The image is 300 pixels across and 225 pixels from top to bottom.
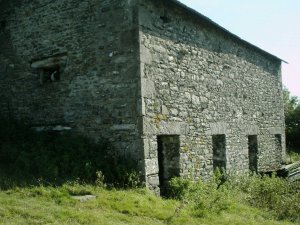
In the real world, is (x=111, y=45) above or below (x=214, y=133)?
above

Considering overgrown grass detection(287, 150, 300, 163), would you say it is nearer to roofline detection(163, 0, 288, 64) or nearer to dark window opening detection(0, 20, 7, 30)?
roofline detection(163, 0, 288, 64)

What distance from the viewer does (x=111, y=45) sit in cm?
876

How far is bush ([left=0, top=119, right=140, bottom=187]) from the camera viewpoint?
771 cm

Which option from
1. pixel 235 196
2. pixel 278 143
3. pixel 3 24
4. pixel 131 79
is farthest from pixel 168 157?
pixel 278 143

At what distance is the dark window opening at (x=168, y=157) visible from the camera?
30.7 feet

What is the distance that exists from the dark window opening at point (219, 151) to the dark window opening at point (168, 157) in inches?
99.8

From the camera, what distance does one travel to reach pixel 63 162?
809 centimetres

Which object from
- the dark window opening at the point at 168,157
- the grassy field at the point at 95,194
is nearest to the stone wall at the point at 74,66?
the grassy field at the point at 95,194

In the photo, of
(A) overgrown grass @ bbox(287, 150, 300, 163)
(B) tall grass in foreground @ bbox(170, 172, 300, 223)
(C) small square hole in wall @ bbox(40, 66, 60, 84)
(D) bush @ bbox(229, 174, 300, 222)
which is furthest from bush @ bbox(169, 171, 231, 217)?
(A) overgrown grass @ bbox(287, 150, 300, 163)

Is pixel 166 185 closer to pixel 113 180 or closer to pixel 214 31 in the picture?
pixel 113 180

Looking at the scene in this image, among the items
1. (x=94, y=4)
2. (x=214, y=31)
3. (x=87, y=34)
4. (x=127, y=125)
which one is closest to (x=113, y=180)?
(x=127, y=125)

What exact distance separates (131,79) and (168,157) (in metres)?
2.40

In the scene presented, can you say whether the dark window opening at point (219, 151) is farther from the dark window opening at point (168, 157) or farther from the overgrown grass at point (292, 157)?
the overgrown grass at point (292, 157)

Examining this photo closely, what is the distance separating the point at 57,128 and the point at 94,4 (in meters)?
3.34
